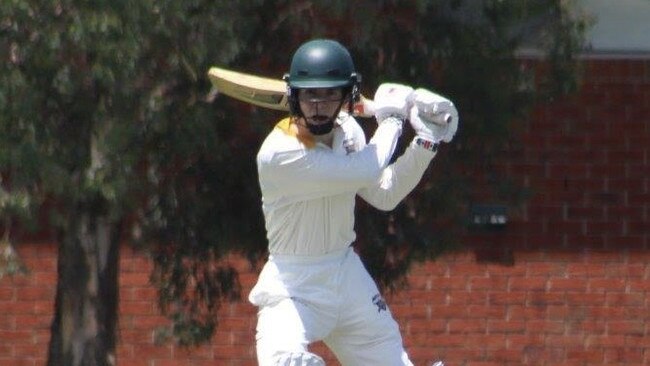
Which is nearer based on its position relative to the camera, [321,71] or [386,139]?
[321,71]

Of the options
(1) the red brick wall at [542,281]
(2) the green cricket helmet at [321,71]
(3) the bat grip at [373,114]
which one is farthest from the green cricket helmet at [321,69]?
(1) the red brick wall at [542,281]

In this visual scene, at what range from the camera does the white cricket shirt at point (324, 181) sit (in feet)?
17.8

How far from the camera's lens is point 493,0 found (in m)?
6.22

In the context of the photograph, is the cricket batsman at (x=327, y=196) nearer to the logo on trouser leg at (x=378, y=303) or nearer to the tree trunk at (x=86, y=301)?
the logo on trouser leg at (x=378, y=303)

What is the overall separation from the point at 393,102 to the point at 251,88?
49cm

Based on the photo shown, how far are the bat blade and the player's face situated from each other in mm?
161

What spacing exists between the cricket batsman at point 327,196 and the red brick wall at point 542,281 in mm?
3479

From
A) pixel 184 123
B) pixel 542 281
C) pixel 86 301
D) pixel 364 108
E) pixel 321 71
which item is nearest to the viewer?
pixel 321 71

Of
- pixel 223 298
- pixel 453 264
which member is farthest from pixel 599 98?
pixel 223 298

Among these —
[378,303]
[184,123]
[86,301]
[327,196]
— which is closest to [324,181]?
[327,196]

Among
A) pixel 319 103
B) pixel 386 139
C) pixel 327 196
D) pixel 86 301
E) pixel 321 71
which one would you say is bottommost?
pixel 86 301

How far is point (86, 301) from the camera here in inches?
273

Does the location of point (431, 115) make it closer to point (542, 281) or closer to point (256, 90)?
point (256, 90)

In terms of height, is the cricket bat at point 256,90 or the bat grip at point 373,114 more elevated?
the cricket bat at point 256,90
